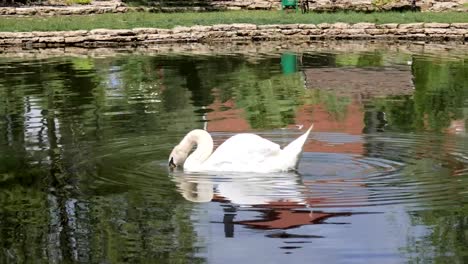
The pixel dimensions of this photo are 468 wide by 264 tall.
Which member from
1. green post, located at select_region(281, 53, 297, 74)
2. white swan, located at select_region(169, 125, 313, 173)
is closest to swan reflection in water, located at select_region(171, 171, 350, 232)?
white swan, located at select_region(169, 125, 313, 173)

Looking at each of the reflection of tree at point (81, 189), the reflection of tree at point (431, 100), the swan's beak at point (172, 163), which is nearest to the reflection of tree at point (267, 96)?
the reflection of tree at point (81, 189)

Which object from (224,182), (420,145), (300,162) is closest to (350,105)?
(420,145)

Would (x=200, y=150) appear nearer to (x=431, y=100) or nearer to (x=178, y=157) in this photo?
(x=178, y=157)

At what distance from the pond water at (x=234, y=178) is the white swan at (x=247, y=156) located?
131 mm

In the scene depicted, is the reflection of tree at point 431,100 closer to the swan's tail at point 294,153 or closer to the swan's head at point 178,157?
the swan's tail at point 294,153

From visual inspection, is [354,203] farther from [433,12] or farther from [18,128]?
[433,12]

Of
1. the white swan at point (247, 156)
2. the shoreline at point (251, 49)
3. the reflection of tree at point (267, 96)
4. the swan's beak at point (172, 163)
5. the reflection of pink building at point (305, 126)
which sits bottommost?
the shoreline at point (251, 49)

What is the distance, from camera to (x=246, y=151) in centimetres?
1208

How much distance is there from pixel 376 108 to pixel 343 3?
844 inches

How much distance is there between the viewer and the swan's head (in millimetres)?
12633

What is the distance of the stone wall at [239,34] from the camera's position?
34125 mm

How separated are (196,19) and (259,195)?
26.1 meters

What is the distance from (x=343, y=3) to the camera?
40344 mm

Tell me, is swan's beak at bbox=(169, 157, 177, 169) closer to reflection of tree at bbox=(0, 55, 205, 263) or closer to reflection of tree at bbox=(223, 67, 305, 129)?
reflection of tree at bbox=(0, 55, 205, 263)
